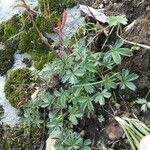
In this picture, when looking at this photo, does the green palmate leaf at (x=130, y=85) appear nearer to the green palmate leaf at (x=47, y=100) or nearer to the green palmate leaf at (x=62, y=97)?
the green palmate leaf at (x=62, y=97)

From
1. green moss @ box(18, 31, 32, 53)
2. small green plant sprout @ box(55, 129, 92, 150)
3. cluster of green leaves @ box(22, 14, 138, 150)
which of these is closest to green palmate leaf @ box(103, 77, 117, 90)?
cluster of green leaves @ box(22, 14, 138, 150)

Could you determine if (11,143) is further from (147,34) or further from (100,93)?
(147,34)

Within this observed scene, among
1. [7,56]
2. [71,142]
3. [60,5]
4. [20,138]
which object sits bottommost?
[20,138]

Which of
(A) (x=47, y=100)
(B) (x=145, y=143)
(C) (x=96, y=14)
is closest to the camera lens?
(B) (x=145, y=143)

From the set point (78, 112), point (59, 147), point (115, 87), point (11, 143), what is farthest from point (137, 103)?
point (11, 143)

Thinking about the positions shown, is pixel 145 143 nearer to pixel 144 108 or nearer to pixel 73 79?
pixel 144 108

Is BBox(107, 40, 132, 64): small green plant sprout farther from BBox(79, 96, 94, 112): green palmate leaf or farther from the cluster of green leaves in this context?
BBox(79, 96, 94, 112): green palmate leaf

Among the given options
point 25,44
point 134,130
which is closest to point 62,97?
point 134,130
